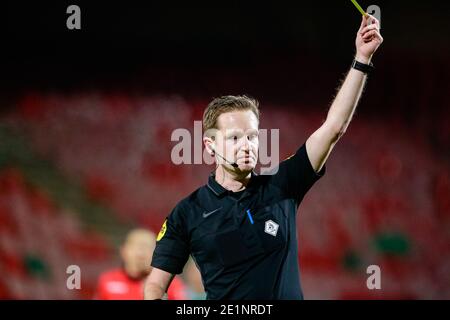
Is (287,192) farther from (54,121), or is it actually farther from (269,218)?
(54,121)

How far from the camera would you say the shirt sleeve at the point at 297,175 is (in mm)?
1457

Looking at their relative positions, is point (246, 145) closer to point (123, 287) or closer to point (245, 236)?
point (245, 236)

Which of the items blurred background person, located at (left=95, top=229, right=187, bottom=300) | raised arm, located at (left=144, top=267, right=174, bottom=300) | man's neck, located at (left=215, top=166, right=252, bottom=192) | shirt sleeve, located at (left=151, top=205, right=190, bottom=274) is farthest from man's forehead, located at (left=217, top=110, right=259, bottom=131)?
blurred background person, located at (left=95, top=229, right=187, bottom=300)

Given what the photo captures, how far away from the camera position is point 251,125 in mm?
1530

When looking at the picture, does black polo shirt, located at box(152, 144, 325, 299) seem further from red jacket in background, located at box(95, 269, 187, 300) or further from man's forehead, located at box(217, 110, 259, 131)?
red jacket in background, located at box(95, 269, 187, 300)

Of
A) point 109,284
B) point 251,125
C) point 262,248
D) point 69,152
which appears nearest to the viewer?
point 262,248

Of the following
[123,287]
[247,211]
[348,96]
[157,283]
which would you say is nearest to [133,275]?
[123,287]

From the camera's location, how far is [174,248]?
151 cm

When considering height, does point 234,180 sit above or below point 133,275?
above

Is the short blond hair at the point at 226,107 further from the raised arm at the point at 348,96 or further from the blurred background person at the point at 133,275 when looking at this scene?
the blurred background person at the point at 133,275

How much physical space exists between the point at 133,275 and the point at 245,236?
1977 millimetres

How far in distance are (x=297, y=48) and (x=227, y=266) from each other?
2675mm
